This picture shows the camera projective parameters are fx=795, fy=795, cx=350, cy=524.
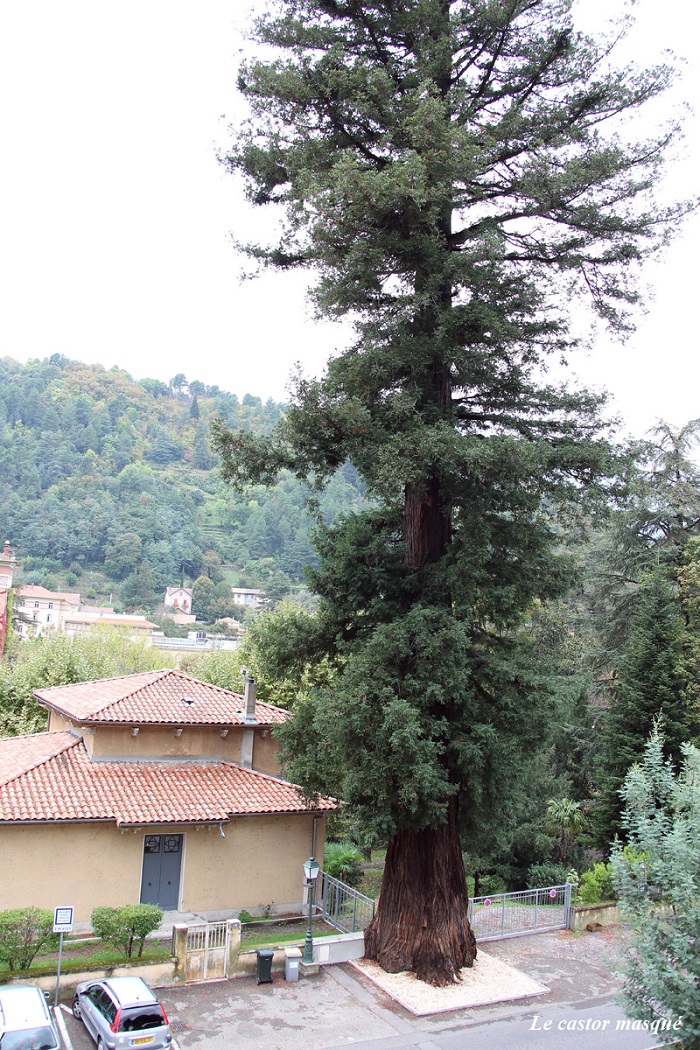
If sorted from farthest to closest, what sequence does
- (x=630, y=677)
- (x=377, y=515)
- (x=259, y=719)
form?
1. (x=630, y=677)
2. (x=259, y=719)
3. (x=377, y=515)

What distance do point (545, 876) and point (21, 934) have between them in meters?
18.1

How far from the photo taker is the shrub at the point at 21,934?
14852mm

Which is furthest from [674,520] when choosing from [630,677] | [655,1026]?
[655,1026]

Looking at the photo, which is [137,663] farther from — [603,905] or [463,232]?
[463,232]

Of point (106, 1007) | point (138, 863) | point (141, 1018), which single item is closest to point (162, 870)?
point (138, 863)

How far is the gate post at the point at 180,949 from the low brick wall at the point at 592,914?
10.7 m

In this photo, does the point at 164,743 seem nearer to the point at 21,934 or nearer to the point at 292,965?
the point at 21,934

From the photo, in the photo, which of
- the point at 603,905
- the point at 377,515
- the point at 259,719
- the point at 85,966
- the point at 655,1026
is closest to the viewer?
the point at 655,1026

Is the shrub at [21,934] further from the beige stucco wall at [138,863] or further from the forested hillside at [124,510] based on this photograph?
the forested hillside at [124,510]

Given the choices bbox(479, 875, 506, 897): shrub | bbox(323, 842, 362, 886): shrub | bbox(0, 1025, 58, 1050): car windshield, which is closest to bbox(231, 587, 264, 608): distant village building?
bbox(323, 842, 362, 886): shrub

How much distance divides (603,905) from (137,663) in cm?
3655

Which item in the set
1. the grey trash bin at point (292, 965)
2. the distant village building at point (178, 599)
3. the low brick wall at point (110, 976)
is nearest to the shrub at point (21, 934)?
the low brick wall at point (110, 976)

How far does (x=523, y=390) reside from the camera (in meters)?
18.4

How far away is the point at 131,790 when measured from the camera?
20.6 meters
